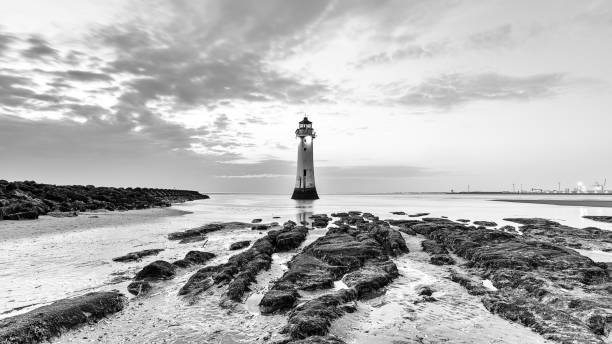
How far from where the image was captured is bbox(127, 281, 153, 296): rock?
8.40 metres

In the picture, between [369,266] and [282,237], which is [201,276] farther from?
[282,237]

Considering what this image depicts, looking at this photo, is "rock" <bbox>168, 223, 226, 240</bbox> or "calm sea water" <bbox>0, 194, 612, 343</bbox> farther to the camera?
"rock" <bbox>168, 223, 226, 240</bbox>

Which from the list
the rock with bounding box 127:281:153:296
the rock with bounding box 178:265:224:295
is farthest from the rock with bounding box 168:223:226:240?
the rock with bounding box 127:281:153:296

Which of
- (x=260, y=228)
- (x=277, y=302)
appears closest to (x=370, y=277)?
(x=277, y=302)

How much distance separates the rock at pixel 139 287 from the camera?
27.6ft

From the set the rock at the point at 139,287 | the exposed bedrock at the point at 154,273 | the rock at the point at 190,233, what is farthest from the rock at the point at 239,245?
the rock at the point at 139,287

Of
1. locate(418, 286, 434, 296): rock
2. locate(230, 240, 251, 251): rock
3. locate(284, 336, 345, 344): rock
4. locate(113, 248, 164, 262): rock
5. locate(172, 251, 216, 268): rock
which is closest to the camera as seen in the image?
locate(284, 336, 345, 344): rock

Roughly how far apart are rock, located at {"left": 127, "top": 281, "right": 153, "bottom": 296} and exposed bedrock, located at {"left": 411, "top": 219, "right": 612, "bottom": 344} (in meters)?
8.72

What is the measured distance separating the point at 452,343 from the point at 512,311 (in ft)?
7.02

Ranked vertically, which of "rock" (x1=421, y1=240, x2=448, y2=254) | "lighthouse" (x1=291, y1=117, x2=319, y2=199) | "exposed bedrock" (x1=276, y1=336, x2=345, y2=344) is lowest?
"rock" (x1=421, y1=240, x2=448, y2=254)

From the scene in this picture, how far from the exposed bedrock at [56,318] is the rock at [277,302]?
130 inches

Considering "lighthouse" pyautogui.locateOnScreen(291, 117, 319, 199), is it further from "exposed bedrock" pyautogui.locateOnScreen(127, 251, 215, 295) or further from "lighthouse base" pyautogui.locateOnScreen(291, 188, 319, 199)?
"exposed bedrock" pyautogui.locateOnScreen(127, 251, 215, 295)

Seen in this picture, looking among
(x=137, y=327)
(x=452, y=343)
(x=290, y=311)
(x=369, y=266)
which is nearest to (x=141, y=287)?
A: (x=137, y=327)

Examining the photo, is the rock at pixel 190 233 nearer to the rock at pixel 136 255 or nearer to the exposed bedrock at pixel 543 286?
the rock at pixel 136 255
